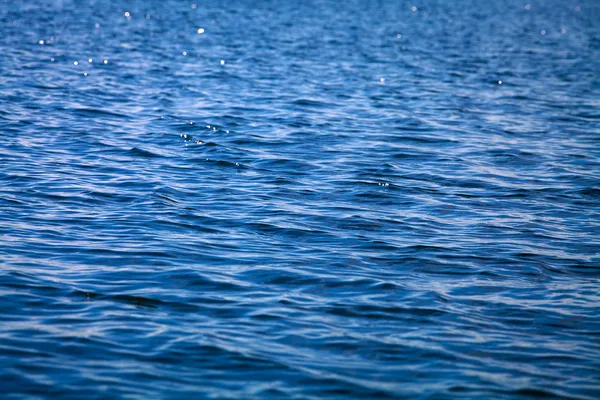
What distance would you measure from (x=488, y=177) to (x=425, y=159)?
2.00 m

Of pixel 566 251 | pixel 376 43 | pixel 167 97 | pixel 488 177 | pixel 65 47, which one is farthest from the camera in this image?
pixel 376 43

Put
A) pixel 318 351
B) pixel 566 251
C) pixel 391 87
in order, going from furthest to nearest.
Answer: pixel 391 87 → pixel 566 251 → pixel 318 351

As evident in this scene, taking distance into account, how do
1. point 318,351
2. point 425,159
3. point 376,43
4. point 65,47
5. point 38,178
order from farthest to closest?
point 376,43 < point 65,47 < point 425,159 < point 38,178 < point 318,351

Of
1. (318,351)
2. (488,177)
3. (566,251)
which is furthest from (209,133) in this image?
(318,351)

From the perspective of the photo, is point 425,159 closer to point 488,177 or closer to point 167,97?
point 488,177

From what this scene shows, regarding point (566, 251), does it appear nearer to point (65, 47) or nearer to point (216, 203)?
point (216, 203)

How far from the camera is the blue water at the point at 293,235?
364 inches

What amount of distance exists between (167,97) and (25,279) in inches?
647

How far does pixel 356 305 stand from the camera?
35.9 ft

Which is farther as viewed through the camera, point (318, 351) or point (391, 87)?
point (391, 87)

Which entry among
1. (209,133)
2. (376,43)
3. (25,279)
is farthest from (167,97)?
(376,43)

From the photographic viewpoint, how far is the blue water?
30.3ft

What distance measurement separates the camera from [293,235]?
1377cm

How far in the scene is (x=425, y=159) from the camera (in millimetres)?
19969
